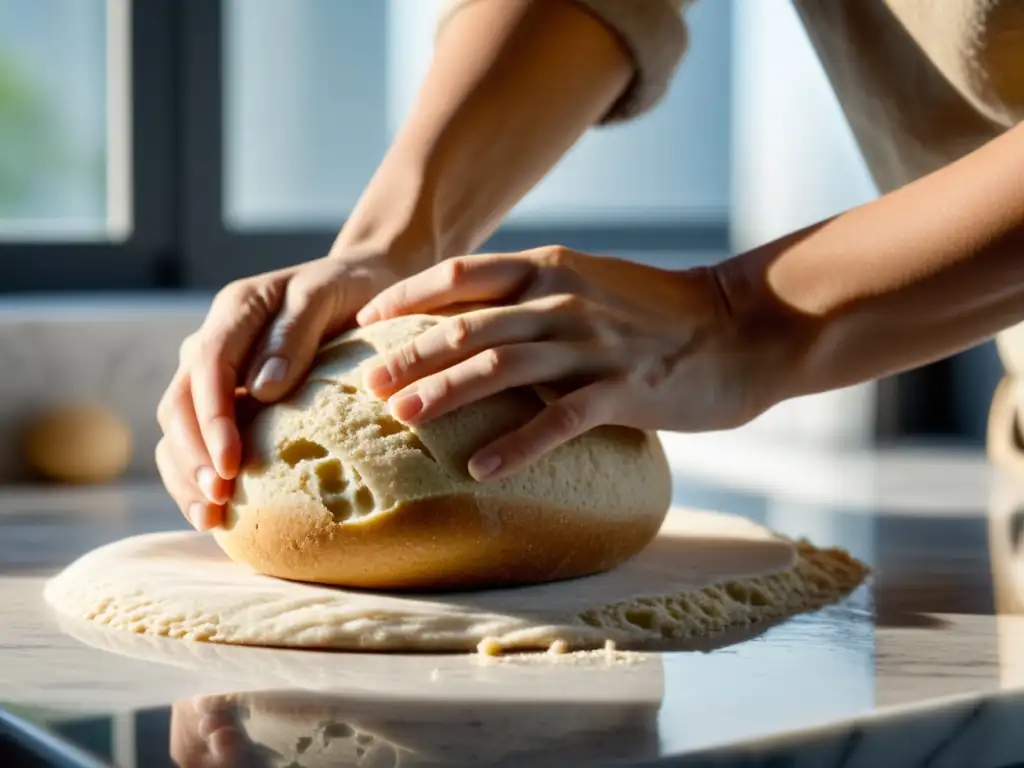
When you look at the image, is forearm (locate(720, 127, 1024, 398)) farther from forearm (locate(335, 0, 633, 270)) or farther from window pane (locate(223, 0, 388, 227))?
window pane (locate(223, 0, 388, 227))

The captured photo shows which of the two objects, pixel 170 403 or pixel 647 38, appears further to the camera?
pixel 647 38

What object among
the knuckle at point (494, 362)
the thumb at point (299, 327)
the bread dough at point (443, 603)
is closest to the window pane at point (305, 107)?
the thumb at point (299, 327)

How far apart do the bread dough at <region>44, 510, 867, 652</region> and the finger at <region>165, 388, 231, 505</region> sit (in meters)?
0.06

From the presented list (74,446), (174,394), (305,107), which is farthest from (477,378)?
(305,107)

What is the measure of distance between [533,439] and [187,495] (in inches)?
10.3

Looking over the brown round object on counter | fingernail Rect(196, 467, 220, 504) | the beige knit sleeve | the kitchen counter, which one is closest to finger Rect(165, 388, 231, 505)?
fingernail Rect(196, 467, 220, 504)

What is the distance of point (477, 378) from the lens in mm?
906

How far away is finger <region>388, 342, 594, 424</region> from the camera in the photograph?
Answer: 91cm

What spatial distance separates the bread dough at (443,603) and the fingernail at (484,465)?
0.28 ft

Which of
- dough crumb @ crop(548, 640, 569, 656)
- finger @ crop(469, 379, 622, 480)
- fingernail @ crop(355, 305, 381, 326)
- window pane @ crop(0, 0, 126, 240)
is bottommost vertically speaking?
dough crumb @ crop(548, 640, 569, 656)

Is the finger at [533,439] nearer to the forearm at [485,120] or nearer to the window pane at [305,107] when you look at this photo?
the forearm at [485,120]

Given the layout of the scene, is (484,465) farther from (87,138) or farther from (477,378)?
(87,138)

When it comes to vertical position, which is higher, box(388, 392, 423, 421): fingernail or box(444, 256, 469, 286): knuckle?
box(444, 256, 469, 286): knuckle

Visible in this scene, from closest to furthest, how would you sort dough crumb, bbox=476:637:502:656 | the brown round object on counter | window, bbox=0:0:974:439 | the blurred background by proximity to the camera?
dough crumb, bbox=476:637:502:656, the brown round object on counter, the blurred background, window, bbox=0:0:974:439
